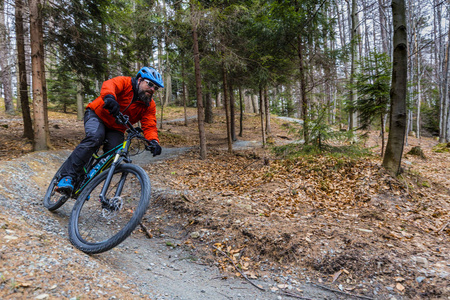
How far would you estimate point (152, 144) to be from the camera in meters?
3.32

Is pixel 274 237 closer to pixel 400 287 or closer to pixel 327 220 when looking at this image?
pixel 327 220

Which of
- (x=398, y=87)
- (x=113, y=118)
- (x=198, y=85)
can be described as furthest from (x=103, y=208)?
(x=198, y=85)

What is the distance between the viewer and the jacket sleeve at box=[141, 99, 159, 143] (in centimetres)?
360

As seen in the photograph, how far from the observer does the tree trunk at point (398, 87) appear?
18.5 ft

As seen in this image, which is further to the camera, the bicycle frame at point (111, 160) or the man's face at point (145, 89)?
the man's face at point (145, 89)

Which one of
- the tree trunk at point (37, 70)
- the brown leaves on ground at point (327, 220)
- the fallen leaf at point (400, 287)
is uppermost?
the tree trunk at point (37, 70)

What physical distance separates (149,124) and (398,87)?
5.67m

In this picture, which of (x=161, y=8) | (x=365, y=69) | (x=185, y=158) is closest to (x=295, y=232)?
(x=365, y=69)

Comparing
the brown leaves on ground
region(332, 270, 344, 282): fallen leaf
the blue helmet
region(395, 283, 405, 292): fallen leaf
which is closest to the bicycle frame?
the blue helmet

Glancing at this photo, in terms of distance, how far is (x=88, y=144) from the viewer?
130 inches

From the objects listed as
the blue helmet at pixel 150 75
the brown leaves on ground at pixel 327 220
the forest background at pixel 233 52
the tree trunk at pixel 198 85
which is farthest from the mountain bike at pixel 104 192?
the tree trunk at pixel 198 85

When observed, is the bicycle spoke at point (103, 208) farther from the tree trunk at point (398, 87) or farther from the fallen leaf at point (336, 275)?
the tree trunk at point (398, 87)

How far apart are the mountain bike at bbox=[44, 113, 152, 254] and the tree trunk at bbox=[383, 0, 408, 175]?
5681mm

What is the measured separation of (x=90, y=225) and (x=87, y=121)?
57.1 inches
